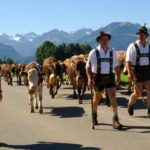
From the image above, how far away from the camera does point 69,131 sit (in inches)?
452

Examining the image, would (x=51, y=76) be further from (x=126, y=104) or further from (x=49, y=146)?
(x=49, y=146)

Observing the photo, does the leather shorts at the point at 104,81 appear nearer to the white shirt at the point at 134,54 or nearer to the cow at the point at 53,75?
the white shirt at the point at 134,54

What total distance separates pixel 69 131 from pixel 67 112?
4082mm

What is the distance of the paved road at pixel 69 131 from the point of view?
9.77 meters

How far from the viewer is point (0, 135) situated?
11.3 meters

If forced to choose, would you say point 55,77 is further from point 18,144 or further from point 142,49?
point 18,144

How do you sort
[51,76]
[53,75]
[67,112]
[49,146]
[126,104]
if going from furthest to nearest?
[53,75], [51,76], [126,104], [67,112], [49,146]

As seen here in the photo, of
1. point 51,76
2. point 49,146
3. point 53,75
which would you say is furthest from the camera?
point 53,75

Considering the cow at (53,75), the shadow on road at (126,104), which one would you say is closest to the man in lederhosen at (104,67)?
the shadow on road at (126,104)

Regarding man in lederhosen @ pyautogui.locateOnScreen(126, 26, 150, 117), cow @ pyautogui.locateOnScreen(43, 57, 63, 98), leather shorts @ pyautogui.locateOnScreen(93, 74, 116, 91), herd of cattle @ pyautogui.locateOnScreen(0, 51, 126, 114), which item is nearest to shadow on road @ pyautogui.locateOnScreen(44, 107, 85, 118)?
herd of cattle @ pyautogui.locateOnScreen(0, 51, 126, 114)

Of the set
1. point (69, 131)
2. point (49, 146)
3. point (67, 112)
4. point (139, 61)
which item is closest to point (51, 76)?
point (67, 112)

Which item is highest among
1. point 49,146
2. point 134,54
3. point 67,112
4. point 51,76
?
point 134,54

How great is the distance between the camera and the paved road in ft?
32.1

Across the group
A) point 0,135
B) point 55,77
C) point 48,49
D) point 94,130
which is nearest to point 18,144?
point 0,135
